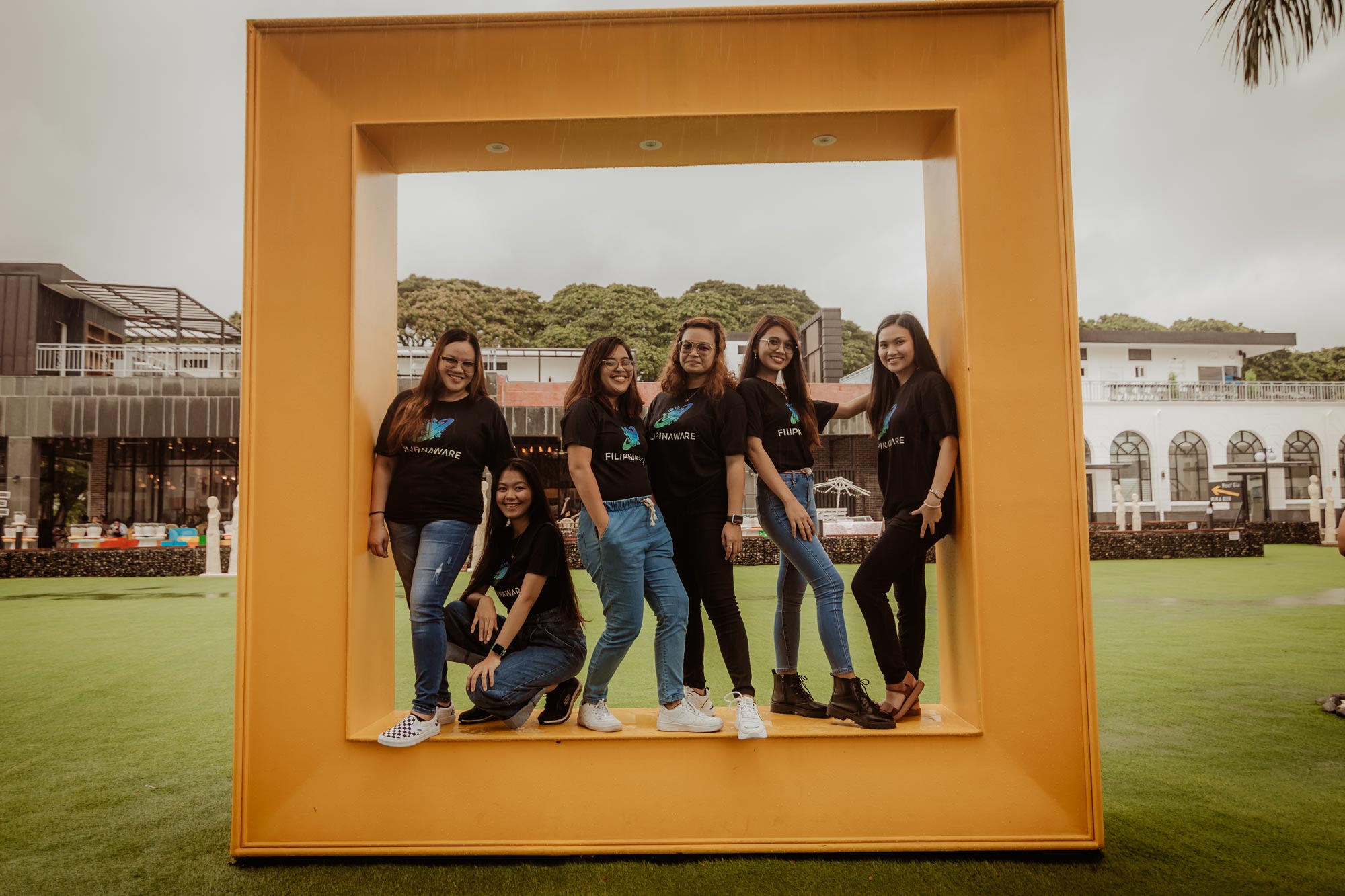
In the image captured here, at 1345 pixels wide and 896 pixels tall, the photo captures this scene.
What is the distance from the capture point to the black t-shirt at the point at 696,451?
11.1 feet

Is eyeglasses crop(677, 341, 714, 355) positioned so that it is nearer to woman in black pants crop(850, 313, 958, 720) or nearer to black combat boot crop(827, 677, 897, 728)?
woman in black pants crop(850, 313, 958, 720)

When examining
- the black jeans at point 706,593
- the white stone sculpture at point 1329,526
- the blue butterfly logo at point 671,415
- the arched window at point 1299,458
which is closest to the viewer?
the black jeans at point 706,593

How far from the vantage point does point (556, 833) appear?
10.2 feet

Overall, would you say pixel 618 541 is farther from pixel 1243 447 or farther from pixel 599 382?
pixel 1243 447

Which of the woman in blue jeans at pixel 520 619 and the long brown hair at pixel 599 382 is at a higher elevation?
the long brown hair at pixel 599 382

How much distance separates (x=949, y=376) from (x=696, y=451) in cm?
111

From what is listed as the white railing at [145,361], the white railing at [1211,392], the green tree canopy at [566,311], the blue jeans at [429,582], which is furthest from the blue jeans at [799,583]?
the white railing at [1211,392]

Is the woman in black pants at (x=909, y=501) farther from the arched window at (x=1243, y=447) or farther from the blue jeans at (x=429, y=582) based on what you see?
the arched window at (x=1243, y=447)

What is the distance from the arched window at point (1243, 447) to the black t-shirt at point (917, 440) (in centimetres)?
3346

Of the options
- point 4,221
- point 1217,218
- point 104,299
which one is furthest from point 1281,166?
point 4,221

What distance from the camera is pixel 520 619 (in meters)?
3.26

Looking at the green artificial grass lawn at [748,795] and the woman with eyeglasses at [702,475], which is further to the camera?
the woman with eyeglasses at [702,475]

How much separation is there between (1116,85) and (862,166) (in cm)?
2574

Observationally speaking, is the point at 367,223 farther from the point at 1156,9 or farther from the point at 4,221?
the point at 4,221
